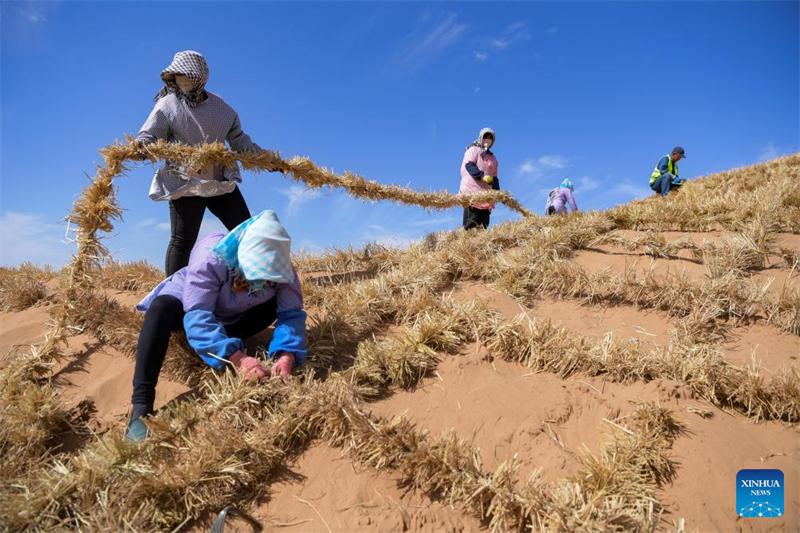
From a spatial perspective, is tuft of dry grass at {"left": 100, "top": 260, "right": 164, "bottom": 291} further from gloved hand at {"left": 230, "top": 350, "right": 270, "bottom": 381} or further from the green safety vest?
the green safety vest

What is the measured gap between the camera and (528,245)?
436 centimetres

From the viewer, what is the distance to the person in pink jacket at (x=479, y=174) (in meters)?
6.56

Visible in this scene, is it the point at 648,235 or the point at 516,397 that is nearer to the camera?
the point at 516,397

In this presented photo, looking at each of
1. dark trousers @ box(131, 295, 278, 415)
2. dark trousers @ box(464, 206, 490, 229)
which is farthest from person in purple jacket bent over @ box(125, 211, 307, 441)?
dark trousers @ box(464, 206, 490, 229)

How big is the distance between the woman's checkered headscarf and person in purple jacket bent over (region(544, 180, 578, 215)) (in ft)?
29.9

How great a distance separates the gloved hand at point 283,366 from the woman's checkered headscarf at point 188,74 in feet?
8.38

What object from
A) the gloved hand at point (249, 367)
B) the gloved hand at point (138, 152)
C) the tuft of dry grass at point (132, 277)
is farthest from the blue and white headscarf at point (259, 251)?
the tuft of dry grass at point (132, 277)

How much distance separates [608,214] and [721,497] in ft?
12.6

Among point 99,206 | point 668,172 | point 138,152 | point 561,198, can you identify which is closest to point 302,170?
point 138,152

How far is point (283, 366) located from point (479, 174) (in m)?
4.89

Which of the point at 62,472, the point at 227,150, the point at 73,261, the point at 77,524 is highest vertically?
the point at 227,150

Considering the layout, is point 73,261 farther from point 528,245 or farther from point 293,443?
point 528,245

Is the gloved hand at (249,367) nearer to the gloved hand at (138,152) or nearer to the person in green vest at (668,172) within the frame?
the gloved hand at (138,152)

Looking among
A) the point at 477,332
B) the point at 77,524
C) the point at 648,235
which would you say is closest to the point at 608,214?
the point at 648,235
